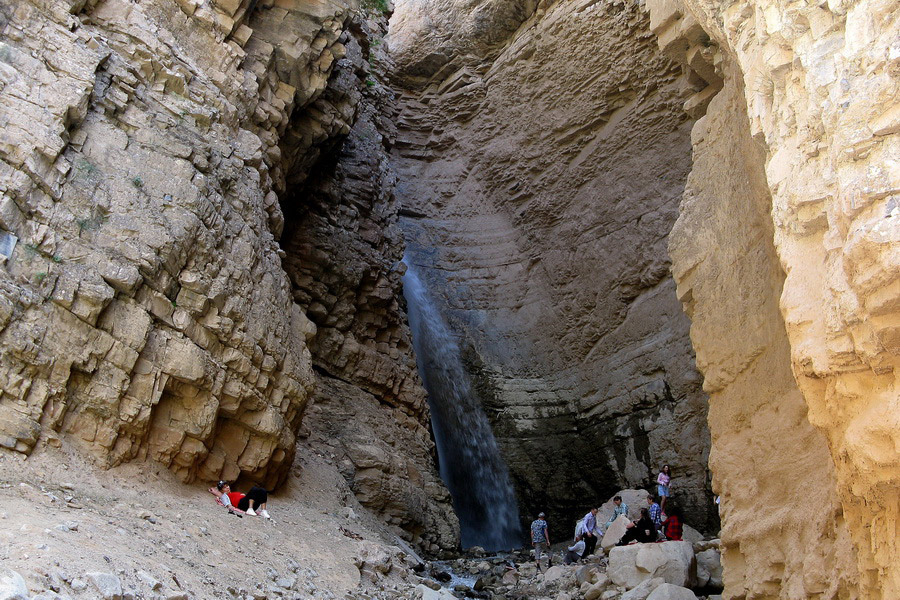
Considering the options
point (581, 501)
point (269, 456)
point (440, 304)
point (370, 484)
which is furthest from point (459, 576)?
point (440, 304)

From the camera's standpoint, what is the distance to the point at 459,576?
522 inches

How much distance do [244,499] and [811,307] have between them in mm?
7813

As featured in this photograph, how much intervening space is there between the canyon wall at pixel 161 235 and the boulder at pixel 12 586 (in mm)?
2978

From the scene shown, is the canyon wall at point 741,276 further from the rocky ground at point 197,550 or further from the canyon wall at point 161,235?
the canyon wall at point 161,235

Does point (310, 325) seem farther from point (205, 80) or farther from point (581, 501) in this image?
point (581, 501)

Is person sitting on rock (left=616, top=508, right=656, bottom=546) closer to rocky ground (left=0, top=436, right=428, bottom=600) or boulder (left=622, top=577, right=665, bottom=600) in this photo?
boulder (left=622, top=577, right=665, bottom=600)

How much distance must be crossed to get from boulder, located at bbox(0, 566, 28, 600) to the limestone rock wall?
16.3 feet

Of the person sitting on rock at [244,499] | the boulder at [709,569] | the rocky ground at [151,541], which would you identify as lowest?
the rocky ground at [151,541]

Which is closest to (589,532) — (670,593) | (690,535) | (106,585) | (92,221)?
(690,535)

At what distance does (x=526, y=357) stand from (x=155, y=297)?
44.8 feet

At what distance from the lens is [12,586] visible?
456 cm

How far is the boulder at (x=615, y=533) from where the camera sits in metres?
12.7

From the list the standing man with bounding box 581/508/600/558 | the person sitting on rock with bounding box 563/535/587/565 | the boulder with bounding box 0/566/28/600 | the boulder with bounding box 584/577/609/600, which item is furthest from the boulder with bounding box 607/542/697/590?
the boulder with bounding box 0/566/28/600

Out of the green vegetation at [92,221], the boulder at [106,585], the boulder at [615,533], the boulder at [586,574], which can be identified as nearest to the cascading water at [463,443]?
the boulder at [615,533]
